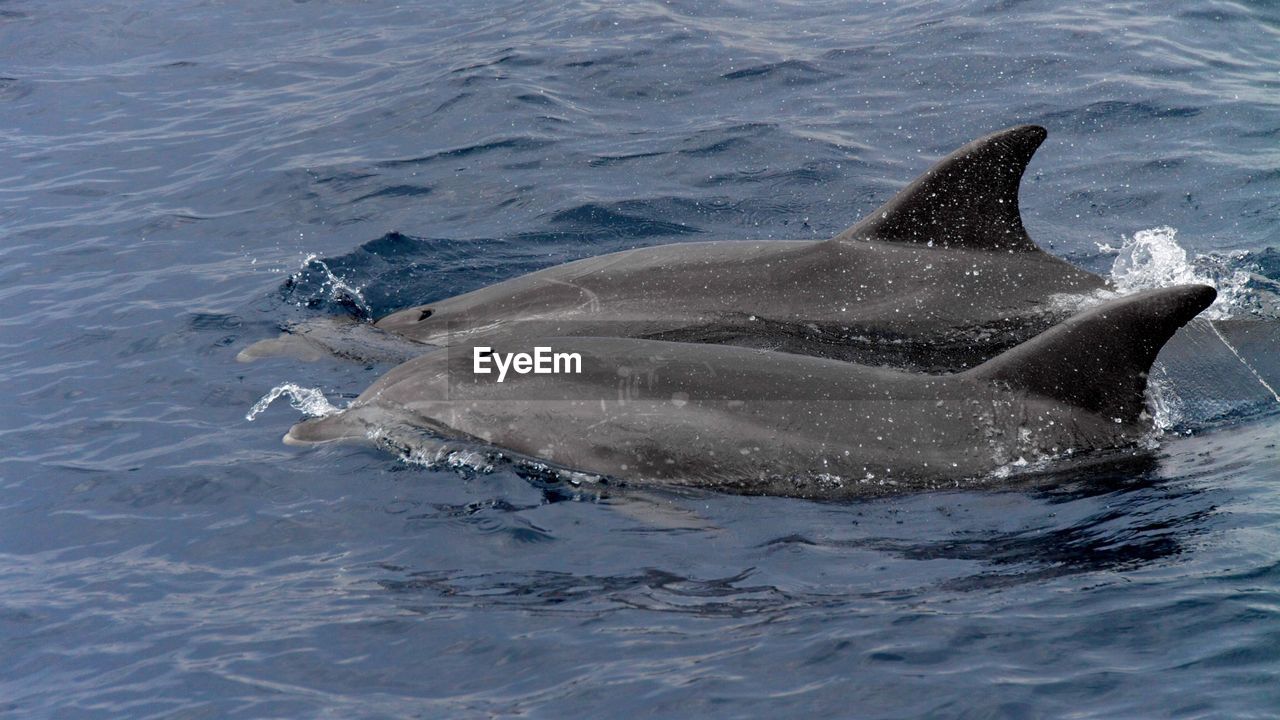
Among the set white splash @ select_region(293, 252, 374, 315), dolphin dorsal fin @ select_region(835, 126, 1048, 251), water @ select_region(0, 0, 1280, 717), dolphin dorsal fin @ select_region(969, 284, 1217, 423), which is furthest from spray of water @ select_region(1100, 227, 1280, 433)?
white splash @ select_region(293, 252, 374, 315)

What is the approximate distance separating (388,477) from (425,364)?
1058 millimetres

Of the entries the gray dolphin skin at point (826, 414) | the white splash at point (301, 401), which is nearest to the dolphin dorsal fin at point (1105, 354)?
the gray dolphin skin at point (826, 414)

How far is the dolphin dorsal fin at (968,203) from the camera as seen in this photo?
379 inches

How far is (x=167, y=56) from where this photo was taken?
20.1 meters

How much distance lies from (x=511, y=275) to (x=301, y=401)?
3275 millimetres

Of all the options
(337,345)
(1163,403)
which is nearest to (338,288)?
(337,345)

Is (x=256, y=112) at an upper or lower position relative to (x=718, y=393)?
upper

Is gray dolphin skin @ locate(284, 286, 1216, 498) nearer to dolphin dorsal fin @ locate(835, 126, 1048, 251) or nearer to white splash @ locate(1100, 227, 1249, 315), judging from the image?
dolphin dorsal fin @ locate(835, 126, 1048, 251)

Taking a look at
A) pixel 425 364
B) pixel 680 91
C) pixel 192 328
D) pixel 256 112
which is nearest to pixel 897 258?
pixel 425 364

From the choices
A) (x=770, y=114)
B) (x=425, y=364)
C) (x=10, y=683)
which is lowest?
(x=10, y=683)

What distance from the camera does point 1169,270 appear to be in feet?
37.2

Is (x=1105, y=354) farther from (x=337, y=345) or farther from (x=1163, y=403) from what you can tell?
(x=337, y=345)

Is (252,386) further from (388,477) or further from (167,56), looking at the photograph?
(167,56)

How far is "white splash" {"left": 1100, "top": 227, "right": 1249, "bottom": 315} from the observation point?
1039 centimetres
